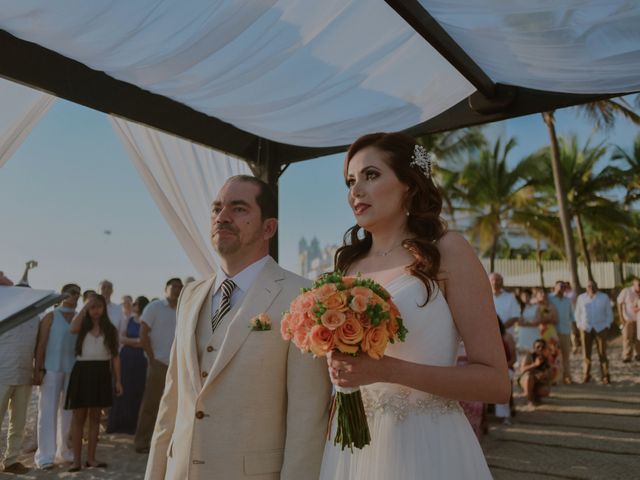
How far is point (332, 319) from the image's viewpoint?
1.77 m

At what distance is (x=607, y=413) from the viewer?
8680mm

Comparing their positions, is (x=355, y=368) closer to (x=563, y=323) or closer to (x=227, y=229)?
(x=227, y=229)

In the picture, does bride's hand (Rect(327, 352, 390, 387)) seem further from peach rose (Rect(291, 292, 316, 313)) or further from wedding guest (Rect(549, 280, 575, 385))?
wedding guest (Rect(549, 280, 575, 385))

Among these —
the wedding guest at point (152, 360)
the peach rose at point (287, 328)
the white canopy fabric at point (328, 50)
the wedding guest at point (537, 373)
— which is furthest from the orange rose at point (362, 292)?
the wedding guest at point (537, 373)

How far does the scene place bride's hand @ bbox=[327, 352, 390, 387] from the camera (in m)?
1.82

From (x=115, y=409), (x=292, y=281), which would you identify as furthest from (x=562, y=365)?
(x=292, y=281)

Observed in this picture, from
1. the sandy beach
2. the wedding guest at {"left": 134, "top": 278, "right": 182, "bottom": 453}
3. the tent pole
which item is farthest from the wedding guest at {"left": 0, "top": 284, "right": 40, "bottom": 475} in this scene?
the tent pole

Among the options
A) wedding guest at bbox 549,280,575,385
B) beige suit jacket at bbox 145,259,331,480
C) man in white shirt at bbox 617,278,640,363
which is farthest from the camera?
man in white shirt at bbox 617,278,640,363

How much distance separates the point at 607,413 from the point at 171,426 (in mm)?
8271

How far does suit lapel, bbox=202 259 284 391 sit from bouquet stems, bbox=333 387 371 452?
493mm

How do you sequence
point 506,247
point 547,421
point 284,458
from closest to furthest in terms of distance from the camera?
1. point 284,458
2. point 547,421
3. point 506,247

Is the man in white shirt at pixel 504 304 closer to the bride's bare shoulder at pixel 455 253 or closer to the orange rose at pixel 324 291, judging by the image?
the bride's bare shoulder at pixel 455 253

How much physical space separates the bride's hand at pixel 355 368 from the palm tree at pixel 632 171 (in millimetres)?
28582

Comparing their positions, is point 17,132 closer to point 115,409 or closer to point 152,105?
point 152,105
